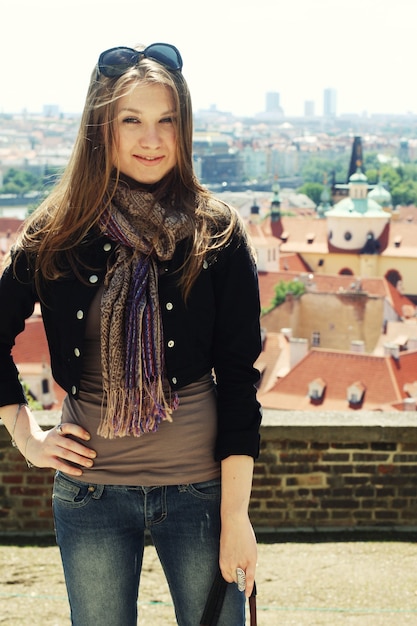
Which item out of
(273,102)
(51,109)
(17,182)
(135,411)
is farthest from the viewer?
(273,102)

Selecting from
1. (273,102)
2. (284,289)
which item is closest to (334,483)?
(284,289)

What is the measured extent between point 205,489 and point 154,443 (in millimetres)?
86

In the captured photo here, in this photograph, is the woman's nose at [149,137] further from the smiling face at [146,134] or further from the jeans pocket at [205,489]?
the jeans pocket at [205,489]

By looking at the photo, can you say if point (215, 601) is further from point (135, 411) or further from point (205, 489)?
point (135, 411)

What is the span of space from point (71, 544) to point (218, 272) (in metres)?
0.38

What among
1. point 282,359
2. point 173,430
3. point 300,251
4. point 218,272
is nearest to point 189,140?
point 218,272

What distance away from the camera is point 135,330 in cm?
119

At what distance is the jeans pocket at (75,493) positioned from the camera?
1190mm

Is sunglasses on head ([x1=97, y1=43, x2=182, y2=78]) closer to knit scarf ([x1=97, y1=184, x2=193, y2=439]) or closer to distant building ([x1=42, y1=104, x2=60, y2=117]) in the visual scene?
knit scarf ([x1=97, y1=184, x2=193, y2=439])

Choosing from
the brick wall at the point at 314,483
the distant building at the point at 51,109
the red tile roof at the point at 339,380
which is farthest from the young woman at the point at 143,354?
the distant building at the point at 51,109

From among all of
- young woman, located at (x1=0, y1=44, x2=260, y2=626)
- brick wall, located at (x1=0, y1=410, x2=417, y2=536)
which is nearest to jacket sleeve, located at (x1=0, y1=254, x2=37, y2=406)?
young woman, located at (x1=0, y1=44, x2=260, y2=626)

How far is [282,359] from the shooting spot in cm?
2588

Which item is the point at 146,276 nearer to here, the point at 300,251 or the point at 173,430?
the point at 173,430

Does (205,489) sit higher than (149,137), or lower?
lower
